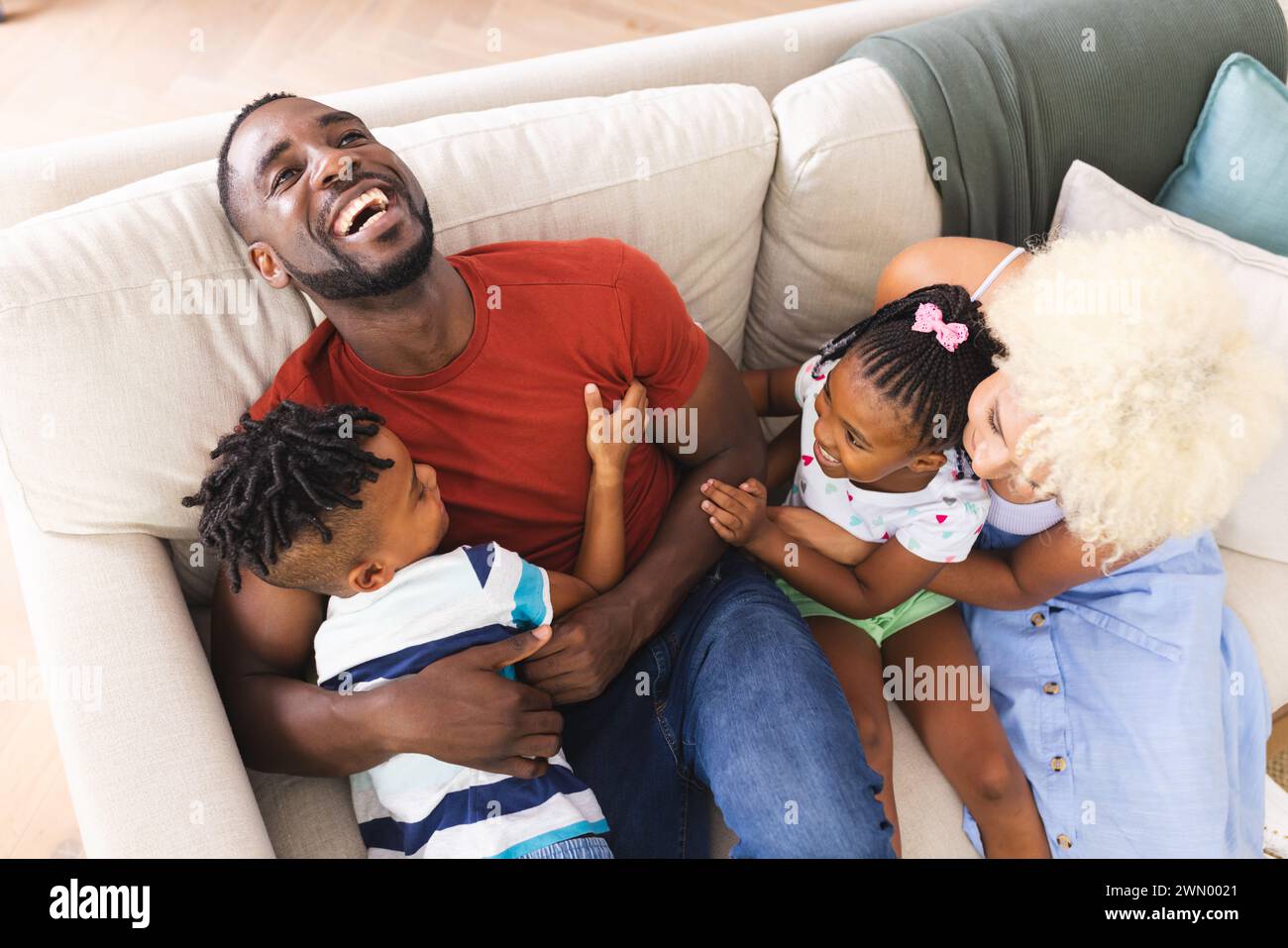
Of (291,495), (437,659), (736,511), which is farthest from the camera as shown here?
(736,511)

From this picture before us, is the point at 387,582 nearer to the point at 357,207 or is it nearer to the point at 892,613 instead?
the point at 357,207

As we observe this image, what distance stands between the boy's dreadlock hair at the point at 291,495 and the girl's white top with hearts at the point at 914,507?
731 millimetres

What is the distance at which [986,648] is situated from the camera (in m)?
1.70

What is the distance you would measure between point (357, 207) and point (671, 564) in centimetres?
70

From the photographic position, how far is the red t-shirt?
1419mm

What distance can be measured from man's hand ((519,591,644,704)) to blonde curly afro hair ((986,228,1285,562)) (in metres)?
0.62

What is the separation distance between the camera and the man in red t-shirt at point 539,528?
1278 millimetres

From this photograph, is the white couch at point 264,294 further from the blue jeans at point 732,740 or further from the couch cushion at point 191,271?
the blue jeans at point 732,740

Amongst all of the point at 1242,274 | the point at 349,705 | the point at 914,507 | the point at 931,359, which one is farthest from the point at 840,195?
the point at 349,705

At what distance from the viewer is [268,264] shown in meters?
1.38

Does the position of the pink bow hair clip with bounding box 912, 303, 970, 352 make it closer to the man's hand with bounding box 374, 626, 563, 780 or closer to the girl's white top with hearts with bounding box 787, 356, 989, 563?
the girl's white top with hearts with bounding box 787, 356, 989, 563
